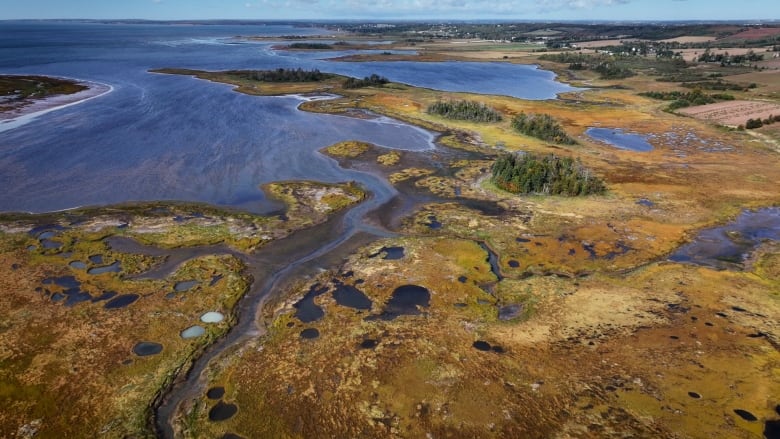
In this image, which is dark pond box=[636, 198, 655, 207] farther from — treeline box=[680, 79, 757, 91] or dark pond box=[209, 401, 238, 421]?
treeline box=[680, 79, 757, 91]

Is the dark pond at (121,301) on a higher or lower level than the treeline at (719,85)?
lower

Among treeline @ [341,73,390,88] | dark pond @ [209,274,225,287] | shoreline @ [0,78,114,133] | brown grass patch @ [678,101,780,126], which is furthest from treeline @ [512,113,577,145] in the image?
shoreline @ [0,78,114,133]

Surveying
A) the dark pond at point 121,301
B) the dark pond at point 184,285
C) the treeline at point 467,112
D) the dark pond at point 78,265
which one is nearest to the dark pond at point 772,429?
the dark pond at point 184,285

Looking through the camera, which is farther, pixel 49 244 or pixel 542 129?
pixel 542 129

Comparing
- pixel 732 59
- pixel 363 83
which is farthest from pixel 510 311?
pixel 732 59

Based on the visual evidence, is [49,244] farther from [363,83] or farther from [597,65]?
[597,65]

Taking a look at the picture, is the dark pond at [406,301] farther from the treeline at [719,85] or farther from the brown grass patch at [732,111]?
the treeline at [719,85]
